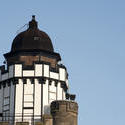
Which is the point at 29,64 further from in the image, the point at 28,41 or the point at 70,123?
the point at 70,123

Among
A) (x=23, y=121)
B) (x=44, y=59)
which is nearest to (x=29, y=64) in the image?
(x=44, y=59)

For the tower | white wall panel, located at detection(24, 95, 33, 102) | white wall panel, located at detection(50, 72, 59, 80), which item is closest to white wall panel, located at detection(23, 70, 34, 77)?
the tower

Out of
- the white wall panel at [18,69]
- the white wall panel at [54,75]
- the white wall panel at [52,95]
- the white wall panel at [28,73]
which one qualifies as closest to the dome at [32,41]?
the white wall panel at [18,69]

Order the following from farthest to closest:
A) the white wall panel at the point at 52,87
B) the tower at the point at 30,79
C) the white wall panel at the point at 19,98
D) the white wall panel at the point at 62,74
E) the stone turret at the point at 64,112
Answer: the white wall panel at the point at 62,74
the white wall panel at the point at 52,87
the tower at the point at 30,79
the white wall panel at the point at 19,98
the stone turret at the point at 64,112

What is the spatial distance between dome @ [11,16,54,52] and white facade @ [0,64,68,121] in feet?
8.32

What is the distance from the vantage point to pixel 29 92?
77.1 metres

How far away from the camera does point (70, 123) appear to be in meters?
73.8

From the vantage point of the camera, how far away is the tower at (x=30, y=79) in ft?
251

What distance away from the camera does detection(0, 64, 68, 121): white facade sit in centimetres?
7631

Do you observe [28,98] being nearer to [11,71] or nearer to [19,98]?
[19,98]

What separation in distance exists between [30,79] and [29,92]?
1707mm

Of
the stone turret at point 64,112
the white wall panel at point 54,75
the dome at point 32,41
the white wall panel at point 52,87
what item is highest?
the dome at point 32,41

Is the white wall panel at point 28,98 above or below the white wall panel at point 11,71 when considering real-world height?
below

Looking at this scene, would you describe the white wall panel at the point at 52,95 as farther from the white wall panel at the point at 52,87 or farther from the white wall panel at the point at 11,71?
the white wall panel at the point at 11,71
